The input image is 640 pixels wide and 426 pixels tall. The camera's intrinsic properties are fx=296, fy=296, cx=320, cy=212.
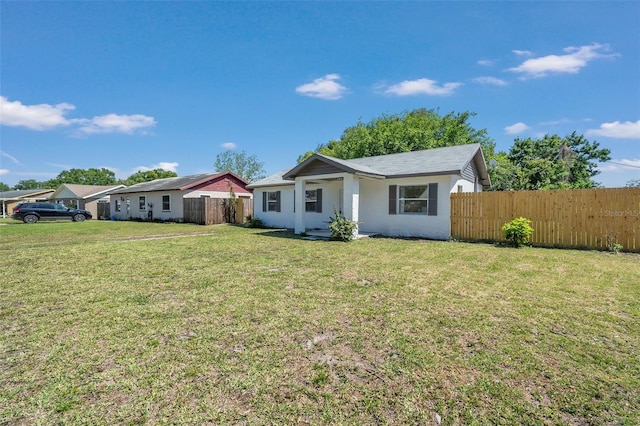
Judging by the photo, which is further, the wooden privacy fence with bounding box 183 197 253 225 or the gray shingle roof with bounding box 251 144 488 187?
the wooden privacy fence with bounding box 183 197 253 225

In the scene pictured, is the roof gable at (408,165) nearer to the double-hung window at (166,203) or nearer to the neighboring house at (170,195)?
the neighboring house at (170,195)

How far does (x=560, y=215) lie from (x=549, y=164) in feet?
45.4

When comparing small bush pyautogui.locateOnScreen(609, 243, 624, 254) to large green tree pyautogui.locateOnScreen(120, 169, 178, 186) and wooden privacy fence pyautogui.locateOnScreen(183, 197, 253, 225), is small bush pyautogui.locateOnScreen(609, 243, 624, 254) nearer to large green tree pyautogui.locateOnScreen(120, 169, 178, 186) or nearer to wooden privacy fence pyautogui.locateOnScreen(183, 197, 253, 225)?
wooden privacy fence pyautogui.locateOnScreen(183, 197, 253, 225)

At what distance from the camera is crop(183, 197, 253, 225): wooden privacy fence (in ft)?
66.0

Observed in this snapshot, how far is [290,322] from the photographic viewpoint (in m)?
3.71

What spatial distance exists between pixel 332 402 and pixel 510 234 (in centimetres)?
992

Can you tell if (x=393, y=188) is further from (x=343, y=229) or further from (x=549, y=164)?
(x=549, y=164)

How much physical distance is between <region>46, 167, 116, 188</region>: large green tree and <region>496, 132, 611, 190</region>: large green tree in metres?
83.4

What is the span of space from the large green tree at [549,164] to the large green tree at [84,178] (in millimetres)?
83429

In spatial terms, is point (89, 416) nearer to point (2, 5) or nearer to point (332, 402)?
point (332, 402)

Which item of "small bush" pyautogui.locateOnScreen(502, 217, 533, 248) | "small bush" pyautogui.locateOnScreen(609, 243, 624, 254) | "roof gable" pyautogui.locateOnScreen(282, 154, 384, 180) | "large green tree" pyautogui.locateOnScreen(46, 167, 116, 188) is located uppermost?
"large green tree" pyautogui.locateOnScreen(46, 167, 116, 188)

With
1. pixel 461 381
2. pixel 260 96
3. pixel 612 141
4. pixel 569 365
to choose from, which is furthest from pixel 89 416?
pixel 612 141

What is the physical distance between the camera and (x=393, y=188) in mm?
12578

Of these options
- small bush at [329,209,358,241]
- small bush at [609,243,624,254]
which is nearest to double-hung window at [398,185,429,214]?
small bush at [329,209,358,241]
